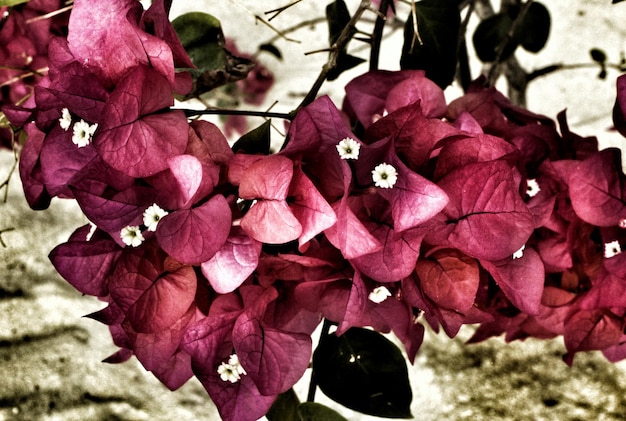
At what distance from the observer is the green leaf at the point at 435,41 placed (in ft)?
1.97

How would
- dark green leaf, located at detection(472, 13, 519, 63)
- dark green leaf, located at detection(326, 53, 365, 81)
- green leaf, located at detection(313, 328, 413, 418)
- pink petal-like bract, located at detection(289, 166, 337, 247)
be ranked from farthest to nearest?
dark green leaf, located at detection(472, 13, 519, 63), dark green leaf, located at detection(326, 53, 365, 81), green leaf, located at detection(313, 328, 413, 418), pink petal-like bract, located at detection(289, 166, 337, 247)

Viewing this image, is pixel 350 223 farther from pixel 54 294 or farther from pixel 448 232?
pixel 54 294

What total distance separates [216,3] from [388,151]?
2.05 ft

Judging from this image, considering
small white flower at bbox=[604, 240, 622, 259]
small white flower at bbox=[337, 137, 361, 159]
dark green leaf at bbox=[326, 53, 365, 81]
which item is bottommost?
small white flower at bbox=[604, 240, 622, 259]

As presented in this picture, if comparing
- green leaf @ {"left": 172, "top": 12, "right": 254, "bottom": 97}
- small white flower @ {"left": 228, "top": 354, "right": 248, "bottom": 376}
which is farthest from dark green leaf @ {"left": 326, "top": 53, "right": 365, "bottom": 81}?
small white flower @ {"left": 228, "top": 354, "right": 248, "bottom": 376}

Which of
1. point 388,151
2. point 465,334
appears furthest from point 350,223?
point 465,334

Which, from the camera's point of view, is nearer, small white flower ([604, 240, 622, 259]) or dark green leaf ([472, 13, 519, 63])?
small white flower ([604, 240, 622, 259])

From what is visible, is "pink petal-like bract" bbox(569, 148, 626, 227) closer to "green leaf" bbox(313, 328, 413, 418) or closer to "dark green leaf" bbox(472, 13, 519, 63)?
"green leaf" bbox(313, 328, 413, 418)

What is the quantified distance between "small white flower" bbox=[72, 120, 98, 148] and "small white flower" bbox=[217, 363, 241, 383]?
0.19m

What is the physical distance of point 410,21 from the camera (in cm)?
60

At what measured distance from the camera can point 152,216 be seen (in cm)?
46

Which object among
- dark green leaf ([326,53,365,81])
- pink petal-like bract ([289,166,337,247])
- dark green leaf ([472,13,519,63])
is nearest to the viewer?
pink petal-like bract ([289,166,337,247])

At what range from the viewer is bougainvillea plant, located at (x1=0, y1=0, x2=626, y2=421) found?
0.45 m

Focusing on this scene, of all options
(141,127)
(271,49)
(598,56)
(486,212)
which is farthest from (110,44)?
(598,56)
